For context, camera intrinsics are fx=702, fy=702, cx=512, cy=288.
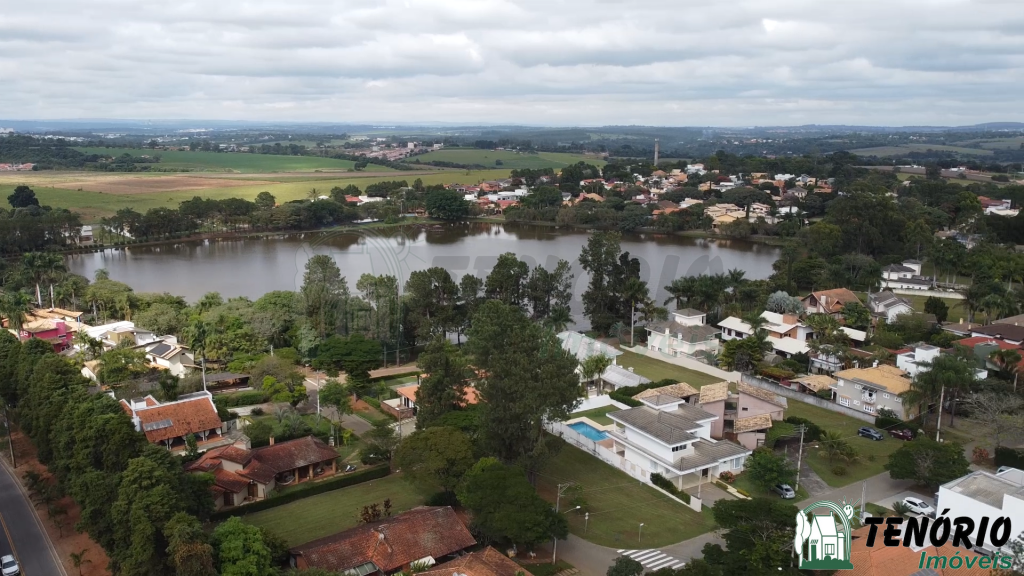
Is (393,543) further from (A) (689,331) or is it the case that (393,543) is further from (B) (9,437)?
(A) (689,331)

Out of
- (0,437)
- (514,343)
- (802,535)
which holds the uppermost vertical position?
(514,343)

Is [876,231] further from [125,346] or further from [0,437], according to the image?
[0,437]

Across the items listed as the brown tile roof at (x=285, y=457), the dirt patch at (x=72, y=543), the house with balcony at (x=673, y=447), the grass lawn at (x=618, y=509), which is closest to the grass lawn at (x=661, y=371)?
the house with balcony at (x=673, y=447)

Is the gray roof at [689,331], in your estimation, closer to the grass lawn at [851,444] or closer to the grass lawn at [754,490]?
the grass lawn at [851,444]

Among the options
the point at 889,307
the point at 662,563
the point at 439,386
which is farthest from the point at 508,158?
the point at 662,563

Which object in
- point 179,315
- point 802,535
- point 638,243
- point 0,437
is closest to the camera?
point 802,535

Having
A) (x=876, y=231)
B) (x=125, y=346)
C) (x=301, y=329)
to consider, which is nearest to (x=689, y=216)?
(x=876, y=231)

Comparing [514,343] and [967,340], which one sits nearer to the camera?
[514,343]
